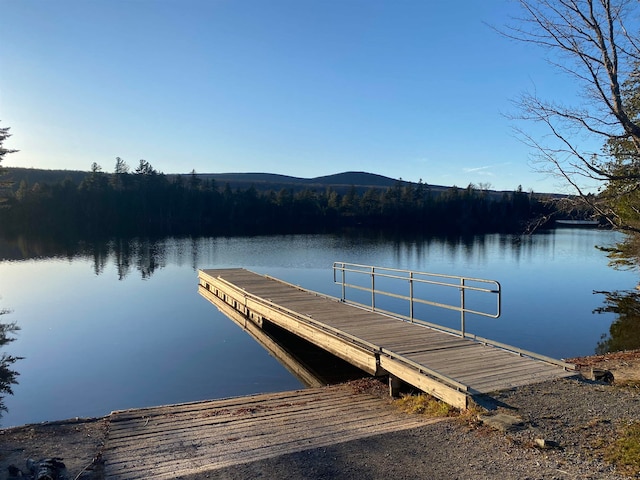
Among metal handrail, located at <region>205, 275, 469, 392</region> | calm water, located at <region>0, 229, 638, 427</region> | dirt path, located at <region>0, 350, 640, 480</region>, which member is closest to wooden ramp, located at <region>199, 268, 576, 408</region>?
metal handrail, located at <region>205, 275, 469, 392</region>

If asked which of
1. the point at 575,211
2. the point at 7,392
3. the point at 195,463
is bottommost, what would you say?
the point at 7,392

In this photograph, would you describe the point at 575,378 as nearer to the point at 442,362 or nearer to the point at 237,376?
the point at 442,362

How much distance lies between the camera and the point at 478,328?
1316cm

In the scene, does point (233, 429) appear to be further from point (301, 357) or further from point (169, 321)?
point (169, 321)

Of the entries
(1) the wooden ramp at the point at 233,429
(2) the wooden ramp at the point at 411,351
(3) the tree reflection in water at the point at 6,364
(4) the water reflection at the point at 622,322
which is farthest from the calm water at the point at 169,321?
(1) the wooden ramp at the point at 233,429

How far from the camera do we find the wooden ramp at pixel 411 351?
19.7ft

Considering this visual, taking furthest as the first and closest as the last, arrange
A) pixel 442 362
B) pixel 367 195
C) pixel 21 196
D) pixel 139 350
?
pixel 367 195 < pixel 21 196 < pixel 139 350 < pixel 442 362

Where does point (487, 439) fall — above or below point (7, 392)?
above

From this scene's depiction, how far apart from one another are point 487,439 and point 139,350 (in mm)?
9452

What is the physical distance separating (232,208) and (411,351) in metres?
68.6

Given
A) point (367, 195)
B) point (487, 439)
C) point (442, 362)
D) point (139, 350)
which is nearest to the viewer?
point (487, 439)

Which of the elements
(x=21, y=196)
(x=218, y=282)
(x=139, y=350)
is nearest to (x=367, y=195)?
(x=21, y=196)

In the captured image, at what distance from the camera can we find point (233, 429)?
18.4ft

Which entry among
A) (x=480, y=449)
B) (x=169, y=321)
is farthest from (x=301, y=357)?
(x=480, y=449)
